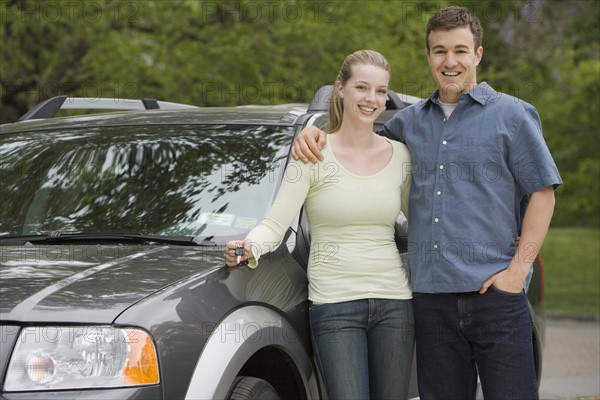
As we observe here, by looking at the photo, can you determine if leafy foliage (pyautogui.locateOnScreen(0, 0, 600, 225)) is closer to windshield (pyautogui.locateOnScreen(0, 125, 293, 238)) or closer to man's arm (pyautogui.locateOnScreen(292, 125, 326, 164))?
windshield (pyautogui.locateOnScreen(0, 125, 293, 238))

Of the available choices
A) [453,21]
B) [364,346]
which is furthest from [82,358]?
[453,21]

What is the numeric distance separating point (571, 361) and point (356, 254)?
580cm

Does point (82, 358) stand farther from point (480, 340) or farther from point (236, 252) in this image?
point (480, 340)

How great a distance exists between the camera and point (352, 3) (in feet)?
35.6

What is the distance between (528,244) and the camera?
11.9 feet

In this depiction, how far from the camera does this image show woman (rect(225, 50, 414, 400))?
12.1 feet

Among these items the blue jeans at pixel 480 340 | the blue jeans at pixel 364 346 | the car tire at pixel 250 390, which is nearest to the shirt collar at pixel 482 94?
the blue jeans at pixel 480 340

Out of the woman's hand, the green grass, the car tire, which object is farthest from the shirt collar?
the green grass

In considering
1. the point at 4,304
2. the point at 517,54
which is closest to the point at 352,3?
the point at 517,54

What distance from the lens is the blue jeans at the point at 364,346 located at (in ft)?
12.0

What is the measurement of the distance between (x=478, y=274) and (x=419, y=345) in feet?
1.32

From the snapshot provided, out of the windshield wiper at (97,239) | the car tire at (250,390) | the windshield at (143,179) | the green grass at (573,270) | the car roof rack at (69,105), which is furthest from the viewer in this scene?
the green grass at (573,270)

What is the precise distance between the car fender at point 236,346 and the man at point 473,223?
519 millimetres

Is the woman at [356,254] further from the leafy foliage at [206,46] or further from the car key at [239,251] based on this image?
the leafy foliage at [206,46]
